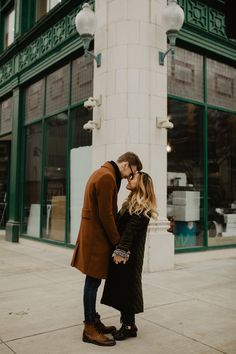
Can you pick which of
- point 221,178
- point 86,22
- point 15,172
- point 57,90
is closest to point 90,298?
point 86,22

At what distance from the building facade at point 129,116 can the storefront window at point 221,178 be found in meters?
0.03

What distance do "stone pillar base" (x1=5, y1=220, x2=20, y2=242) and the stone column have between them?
4.82 m

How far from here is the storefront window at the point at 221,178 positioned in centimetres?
991

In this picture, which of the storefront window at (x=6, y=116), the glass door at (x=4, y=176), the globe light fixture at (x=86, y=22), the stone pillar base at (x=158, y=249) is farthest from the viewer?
the glass door at (x=4, y=176)

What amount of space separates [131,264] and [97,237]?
1.46 feet

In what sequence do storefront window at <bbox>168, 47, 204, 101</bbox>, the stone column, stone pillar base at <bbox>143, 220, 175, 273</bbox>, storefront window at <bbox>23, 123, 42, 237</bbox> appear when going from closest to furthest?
1. stone pillar base at <bbox>143, 220, 175, 273</bbox>
2. the stone column
3. storefront window at <bbox>168, 47, 204, 101</bbox>
4. storefront window at <bbox>23, 123, 42, 237</bbox>

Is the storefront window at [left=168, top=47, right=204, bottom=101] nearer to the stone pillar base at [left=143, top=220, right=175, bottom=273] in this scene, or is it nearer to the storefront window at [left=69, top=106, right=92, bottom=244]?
the storefront window at [left=69, top=106, right=92, bottom=244]

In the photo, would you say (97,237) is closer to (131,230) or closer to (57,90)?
(131,230)

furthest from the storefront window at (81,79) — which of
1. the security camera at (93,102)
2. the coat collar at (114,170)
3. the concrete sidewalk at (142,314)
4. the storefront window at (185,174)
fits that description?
the coat collar at (114,170)

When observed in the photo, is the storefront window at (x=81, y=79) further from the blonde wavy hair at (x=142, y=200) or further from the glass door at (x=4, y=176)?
the blonde wavy hair at (x=142, y=200)

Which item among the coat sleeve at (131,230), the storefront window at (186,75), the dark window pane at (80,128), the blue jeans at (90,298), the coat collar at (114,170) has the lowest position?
the blue jeans at (90,298)

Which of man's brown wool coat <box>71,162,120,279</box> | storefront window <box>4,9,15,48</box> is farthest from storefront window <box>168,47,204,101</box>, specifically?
storefront window <box>4,9,15,48</box>

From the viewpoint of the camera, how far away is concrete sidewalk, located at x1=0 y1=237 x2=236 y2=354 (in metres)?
3.84

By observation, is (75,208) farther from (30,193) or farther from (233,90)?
(233,90)
